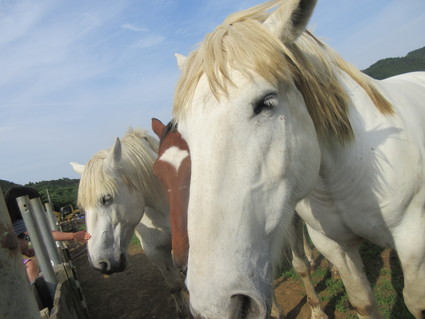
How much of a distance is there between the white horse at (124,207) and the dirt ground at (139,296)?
143cm

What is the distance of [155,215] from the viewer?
13.2ft

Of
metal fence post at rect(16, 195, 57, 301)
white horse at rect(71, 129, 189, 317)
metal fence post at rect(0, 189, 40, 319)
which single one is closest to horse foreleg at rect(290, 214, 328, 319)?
white horse at rect(71, 129, 189, 317)

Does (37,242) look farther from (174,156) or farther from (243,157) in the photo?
(243,157)

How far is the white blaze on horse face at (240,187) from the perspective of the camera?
1.02 meters

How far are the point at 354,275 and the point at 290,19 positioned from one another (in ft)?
6.48

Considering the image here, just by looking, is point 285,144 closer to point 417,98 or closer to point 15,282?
point 15,282

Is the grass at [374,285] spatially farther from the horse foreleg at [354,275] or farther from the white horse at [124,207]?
the white horse at [124,207]

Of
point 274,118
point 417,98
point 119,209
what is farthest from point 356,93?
point 119,209

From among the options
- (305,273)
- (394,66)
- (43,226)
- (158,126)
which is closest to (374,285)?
(305,273)

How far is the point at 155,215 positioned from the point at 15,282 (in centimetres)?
331

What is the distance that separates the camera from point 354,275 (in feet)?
7.31

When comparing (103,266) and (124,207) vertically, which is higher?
(124,207)

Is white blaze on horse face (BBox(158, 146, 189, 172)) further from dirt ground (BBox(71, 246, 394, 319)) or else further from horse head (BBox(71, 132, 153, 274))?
dirt ground (BBox(71, 246, 394, 319))

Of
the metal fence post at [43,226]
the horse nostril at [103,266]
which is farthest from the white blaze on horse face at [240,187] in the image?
the metal fence post at [43,226]
